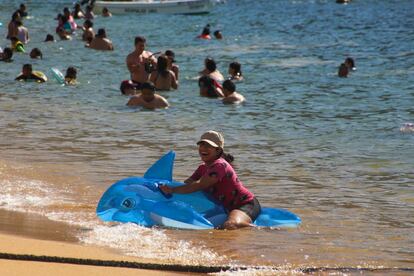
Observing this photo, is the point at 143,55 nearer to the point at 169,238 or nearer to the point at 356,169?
the point at 356,169

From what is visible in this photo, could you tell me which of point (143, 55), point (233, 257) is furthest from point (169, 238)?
point (143, 55)

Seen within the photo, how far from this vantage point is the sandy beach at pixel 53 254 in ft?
20.2

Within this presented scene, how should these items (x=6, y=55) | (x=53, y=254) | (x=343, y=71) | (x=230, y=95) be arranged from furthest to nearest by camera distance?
(x=6, y=55)
(x=343, y=71)
(x=230, y=95)
(x=53, y=254)

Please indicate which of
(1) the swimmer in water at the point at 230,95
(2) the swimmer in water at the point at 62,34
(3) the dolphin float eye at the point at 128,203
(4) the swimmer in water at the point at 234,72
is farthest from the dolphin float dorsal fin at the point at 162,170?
(2) the swimmer in water at the point at 62,34

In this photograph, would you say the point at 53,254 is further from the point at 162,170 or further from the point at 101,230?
the point at 162,170

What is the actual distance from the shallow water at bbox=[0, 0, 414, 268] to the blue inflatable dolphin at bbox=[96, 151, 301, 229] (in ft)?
0.59

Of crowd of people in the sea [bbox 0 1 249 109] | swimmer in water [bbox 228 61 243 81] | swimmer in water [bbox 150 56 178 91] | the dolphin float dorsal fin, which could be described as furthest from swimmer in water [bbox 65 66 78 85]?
the dolphin float dorsal fin

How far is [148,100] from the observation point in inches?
694

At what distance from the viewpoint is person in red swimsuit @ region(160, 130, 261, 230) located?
336 inches

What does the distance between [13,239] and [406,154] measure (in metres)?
7.33

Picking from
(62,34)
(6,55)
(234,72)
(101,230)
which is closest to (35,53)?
(6,55)

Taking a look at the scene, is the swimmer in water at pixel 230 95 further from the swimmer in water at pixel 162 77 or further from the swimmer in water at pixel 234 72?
the swimmer in water at pixel 234 72

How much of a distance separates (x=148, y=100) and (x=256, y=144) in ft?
12.9

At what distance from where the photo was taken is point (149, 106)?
57.8 feet
